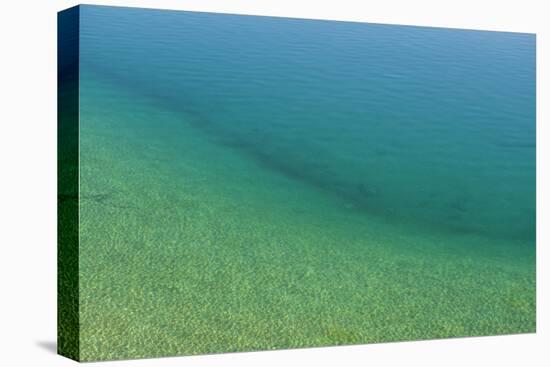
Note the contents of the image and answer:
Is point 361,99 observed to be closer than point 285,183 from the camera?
No

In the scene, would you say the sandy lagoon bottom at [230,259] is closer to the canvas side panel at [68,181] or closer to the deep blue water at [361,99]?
the canvas side panel at [68,181]

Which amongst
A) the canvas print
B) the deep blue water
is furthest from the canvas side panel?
the deep blue water

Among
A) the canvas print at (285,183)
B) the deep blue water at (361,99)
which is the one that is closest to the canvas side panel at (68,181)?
the canvas print at (285,183)

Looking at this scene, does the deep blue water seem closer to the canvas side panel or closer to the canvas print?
the canvas print

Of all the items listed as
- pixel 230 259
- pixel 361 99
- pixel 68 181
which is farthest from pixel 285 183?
pixel 68 181

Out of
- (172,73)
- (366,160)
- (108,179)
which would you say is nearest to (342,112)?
(366,160)

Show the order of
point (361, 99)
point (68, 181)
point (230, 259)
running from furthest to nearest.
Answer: point (361, 99) < point (230, 259) < point (68, 181)

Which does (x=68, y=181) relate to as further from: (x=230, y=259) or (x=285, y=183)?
(x=285, y=183)
